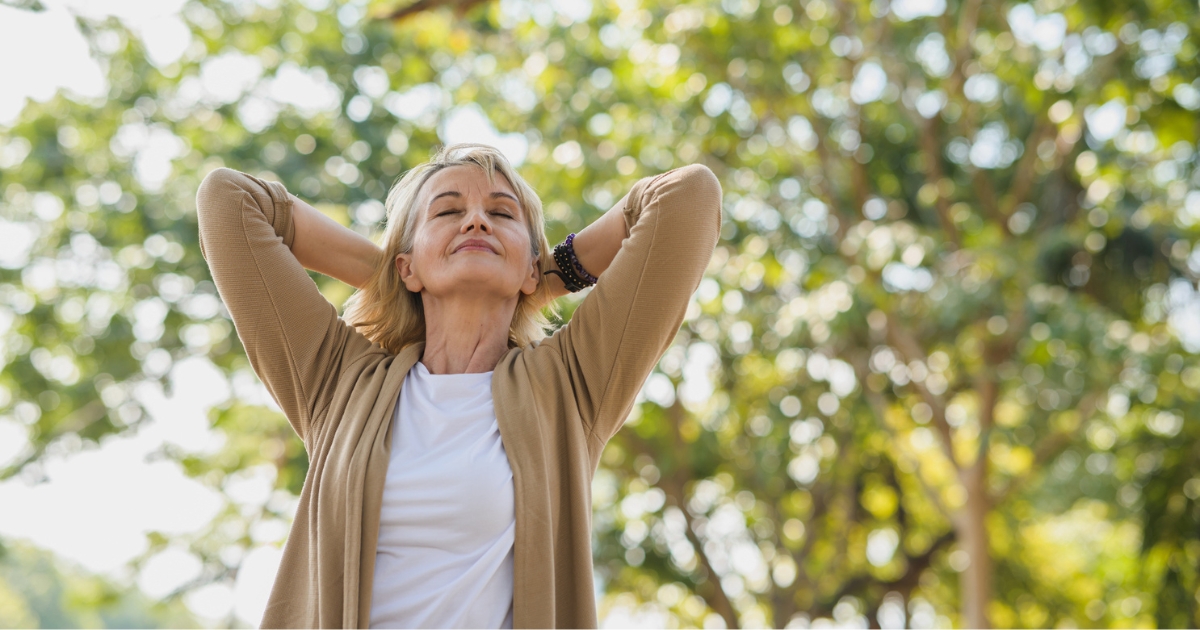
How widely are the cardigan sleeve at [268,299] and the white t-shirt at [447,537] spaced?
26 centimetres

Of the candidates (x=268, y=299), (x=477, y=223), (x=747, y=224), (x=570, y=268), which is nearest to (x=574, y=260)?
(x=570, y=268)

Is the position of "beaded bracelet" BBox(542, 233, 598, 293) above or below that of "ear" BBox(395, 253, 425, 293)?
below

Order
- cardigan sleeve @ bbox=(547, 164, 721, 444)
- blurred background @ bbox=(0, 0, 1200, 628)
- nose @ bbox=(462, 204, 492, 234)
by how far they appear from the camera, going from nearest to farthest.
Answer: cardigan sleeve @ bbox=(547, 164, 721, 444), nose @ bbox=(462, 204, 492, 234), blurred background @ bbox=(0, 0, 1200, 628)

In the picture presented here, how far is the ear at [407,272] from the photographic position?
2090mm

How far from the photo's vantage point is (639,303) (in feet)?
6.19

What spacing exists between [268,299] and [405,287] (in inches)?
11.9

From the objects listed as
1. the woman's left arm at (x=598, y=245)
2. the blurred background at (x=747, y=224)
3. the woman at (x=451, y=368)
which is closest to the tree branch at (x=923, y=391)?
the blurred background at (x=747, y=224)

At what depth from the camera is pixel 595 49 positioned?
8531 millimetres

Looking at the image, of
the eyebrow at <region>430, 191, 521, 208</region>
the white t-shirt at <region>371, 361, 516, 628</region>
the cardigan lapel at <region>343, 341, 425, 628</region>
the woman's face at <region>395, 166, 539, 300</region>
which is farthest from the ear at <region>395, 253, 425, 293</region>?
the white t-shirt at <region>371, 361, 516, 628</region>

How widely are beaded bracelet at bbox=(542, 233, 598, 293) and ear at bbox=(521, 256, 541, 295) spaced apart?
24mm

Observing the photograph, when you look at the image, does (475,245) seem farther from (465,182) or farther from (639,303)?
(639,303)

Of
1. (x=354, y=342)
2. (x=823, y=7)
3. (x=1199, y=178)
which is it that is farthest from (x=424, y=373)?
(x=823, y=7)

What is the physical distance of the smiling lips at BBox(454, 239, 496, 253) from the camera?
6.52 feet

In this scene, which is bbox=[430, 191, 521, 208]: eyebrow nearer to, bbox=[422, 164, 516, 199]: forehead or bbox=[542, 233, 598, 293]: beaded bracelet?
bbox=[422, 164, 516, 199]: forehead
